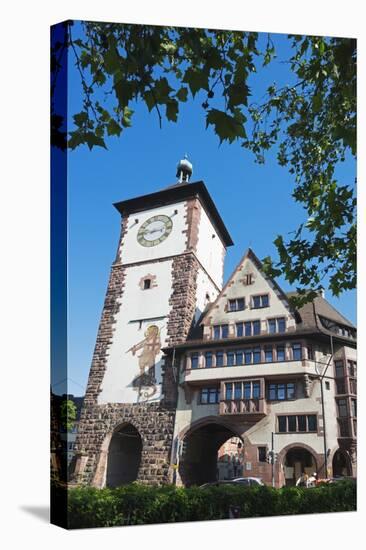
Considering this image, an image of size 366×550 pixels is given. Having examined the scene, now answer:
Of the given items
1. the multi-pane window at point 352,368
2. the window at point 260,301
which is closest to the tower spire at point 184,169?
the window at point 260,301

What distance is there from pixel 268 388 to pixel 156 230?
4.64m

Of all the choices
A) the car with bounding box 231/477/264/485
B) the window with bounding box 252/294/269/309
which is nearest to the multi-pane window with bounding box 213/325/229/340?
the window with bounding box 252/294/269/309

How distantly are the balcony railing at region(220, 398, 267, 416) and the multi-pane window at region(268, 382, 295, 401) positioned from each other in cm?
37

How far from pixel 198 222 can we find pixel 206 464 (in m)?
5.46

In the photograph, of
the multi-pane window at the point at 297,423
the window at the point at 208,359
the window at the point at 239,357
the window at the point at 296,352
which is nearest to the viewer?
the multi-pane window at the point at 297,423

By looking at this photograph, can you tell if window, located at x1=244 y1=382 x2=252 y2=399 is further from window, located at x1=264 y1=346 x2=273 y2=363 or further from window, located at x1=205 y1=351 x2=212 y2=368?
window, located at x1=205 y1=351 x2=212 y2=368

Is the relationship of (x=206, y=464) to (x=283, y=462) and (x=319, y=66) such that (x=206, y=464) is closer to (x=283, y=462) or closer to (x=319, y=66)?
(x=283, y=462)

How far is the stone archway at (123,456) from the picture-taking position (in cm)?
1155

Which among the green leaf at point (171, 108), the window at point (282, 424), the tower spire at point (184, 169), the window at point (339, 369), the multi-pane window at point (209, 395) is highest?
the tower spire at point (184, 169)

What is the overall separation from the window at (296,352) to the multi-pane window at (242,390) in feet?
3.19

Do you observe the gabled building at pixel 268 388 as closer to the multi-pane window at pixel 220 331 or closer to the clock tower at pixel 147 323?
the multi-pane window at pixel 220 331

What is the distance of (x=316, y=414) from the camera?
12.6 metres

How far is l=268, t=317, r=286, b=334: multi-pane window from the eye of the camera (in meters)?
13.7

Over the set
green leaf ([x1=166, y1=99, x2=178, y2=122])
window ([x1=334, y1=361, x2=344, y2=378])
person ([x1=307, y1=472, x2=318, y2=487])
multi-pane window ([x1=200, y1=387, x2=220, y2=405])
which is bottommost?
person ([x1=307, y1=472, x2=318, y2=487])
